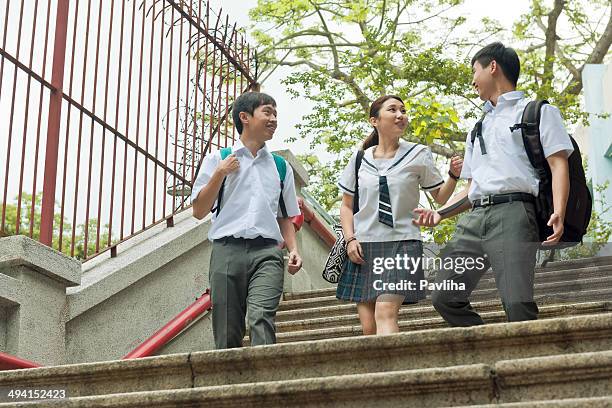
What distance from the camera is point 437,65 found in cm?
1506

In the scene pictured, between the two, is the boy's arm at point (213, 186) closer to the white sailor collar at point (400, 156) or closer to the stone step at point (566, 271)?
the white sailor collar at point (400, 156)

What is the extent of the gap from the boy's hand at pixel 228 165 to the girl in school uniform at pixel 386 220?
66 cm

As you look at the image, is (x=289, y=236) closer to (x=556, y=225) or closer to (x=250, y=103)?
(x=250, y=103)

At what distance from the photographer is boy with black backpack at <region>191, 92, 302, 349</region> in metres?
5.00

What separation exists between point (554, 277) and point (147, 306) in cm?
343

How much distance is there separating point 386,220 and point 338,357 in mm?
1334

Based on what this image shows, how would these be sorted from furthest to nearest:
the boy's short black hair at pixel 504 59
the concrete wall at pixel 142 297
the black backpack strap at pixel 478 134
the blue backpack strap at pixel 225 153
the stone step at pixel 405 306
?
the stone step at pixel 405 306 < the concrete wall at pixel 142 297 < the blue backpack strap at pixel 225 153 < the boy's short black hair at pixel 504 59 < the black backpack strap at pixel 478 134

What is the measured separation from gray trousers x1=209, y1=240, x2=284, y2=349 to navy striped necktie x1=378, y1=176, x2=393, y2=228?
576 millimetres

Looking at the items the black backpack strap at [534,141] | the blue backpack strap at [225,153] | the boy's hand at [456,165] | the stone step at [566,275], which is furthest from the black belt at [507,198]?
the stone step at [566,275]

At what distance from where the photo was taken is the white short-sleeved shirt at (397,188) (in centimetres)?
520

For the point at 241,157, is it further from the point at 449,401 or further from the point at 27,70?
the point at 449,401

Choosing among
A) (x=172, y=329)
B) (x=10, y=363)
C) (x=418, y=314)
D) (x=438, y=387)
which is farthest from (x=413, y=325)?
(x=438, y=387)

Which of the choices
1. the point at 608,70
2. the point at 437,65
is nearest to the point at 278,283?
the point at 437,65

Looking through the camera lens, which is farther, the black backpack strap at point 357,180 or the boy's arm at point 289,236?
the black backpack strap at point 357,180
